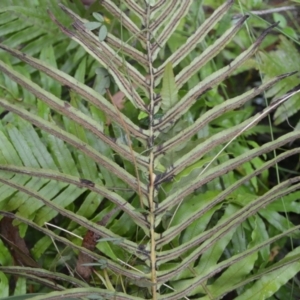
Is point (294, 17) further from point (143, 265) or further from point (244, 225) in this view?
point (143, 265)

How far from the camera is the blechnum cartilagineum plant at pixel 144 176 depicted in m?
0.88

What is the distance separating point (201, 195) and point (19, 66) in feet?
2.04

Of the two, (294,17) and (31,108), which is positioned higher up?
(294,17)

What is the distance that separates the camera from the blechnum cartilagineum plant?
0.88 m

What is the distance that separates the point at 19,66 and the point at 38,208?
0.45 m

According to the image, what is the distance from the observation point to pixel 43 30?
4.29 feet

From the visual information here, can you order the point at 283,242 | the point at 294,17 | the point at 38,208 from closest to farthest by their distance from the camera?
1. the point at 38,208
2. the point at 283,242
3. the point at 294,17

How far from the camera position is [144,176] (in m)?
0.93

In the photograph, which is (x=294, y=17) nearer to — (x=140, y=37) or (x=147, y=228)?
(x=140, y=37)

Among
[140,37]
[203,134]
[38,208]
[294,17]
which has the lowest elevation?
[38,208]

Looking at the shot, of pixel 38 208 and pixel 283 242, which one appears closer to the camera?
pixel 38 208

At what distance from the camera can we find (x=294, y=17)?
1.57 metres

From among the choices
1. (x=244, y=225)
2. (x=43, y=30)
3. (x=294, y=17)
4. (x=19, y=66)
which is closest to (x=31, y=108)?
(x=19, y=66)

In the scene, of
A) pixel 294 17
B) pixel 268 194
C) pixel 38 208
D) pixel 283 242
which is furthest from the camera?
pixel 294 17
